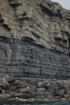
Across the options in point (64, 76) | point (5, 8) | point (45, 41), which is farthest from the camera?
point (64, 76)

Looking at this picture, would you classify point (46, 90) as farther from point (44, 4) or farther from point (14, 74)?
point (44, 4)

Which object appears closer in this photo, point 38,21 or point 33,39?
point 33,39

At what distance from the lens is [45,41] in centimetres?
6144

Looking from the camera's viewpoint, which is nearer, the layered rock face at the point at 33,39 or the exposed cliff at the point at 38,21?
the layered rock face at the point at 33,39

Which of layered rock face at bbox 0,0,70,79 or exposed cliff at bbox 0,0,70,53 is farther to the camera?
exposed cliff at bbox 0,0,70,53

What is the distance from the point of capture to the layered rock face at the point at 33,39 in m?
53.0

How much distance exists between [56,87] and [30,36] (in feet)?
34.8

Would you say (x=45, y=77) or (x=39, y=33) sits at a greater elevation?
(x=39, y=33)

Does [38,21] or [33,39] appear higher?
[38,21]

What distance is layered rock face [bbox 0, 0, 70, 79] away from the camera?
53031 mm

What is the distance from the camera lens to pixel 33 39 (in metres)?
57.2

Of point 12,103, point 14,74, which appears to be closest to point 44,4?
point 14,74

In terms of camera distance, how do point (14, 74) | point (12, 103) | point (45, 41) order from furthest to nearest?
point (45, 41) < point (14, 74) < point (12, 103)

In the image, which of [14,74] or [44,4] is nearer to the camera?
[14,74]
